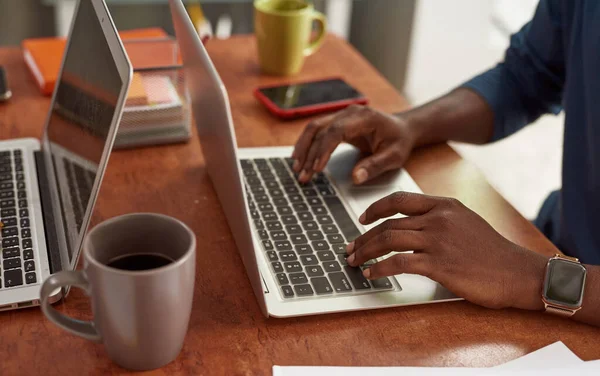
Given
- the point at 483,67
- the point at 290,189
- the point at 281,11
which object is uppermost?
the point at 281,11

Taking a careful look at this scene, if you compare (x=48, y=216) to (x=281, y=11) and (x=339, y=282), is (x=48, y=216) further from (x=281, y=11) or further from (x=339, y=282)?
(x=281, y=11)

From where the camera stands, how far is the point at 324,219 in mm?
Result: 902

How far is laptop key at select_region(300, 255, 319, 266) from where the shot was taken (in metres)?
0.80

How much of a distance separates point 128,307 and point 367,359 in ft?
0.80

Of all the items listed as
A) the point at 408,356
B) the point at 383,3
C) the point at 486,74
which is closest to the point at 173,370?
the point at 408,356

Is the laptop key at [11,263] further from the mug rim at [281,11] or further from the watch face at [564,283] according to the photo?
the mug rim at [281,11]

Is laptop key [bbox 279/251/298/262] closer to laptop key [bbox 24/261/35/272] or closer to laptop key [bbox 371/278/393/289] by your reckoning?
laptop key [bbox 371/278/393/289]

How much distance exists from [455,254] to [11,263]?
19.4 inches

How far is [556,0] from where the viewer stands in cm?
116

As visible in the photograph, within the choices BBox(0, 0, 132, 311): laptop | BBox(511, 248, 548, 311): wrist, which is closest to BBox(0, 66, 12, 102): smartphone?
BBox(0, 0, 132, 311): laptop

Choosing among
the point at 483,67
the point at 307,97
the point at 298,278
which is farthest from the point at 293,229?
the point at 483,67

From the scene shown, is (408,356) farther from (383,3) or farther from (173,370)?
(383,3)

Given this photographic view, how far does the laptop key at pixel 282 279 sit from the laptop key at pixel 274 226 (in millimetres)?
106

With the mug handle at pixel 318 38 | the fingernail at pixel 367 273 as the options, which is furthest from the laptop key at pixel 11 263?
the mug handle at pixel 318 38
